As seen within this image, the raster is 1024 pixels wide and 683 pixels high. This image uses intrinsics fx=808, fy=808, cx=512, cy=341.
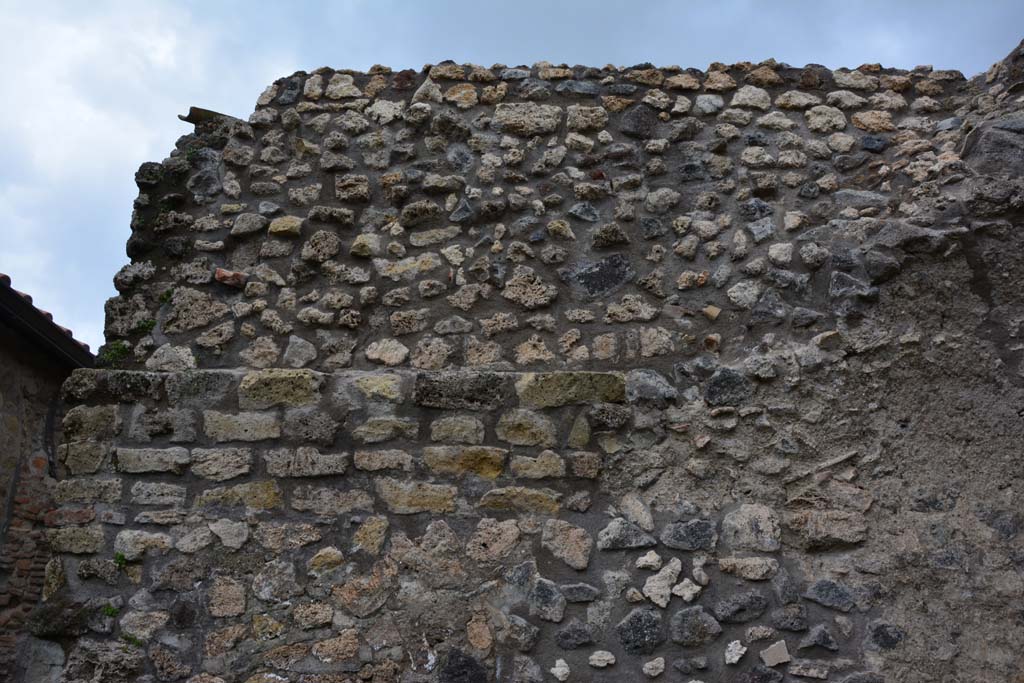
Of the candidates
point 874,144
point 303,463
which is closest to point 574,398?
point 303,463

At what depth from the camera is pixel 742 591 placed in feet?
9.56

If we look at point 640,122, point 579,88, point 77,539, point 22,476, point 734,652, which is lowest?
point 734,652

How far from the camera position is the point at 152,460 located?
3.25m

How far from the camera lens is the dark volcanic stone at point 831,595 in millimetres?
2875

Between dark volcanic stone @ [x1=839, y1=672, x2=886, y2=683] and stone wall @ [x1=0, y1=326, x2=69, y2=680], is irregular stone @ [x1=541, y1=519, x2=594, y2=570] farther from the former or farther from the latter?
stone wall @ [x1=0, y1=326, x2=69, y2=680]

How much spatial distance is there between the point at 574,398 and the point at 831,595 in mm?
1166

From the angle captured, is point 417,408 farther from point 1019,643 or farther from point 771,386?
point 1019,643

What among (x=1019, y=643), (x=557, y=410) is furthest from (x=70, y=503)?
(x=1019, y=643)

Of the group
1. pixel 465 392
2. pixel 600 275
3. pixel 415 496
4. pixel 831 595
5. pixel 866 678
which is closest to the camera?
pixel 866 678

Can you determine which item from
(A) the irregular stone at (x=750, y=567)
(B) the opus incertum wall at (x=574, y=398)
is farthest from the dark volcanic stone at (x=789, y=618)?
(A) the irregular stone at (x=750, y=567)

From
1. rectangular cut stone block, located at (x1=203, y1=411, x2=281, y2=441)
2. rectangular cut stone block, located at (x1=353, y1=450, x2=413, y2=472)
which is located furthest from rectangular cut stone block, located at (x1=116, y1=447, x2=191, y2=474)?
rectangular cut stone block, located at (x1=353, y1=450, x2=413, y2=472)

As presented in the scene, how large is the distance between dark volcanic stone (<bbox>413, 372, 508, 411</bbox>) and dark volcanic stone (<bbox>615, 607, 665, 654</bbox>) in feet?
3.09

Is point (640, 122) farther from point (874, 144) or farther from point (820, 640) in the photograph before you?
point (820, 640)

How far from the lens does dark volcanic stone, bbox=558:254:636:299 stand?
3.41 meters
